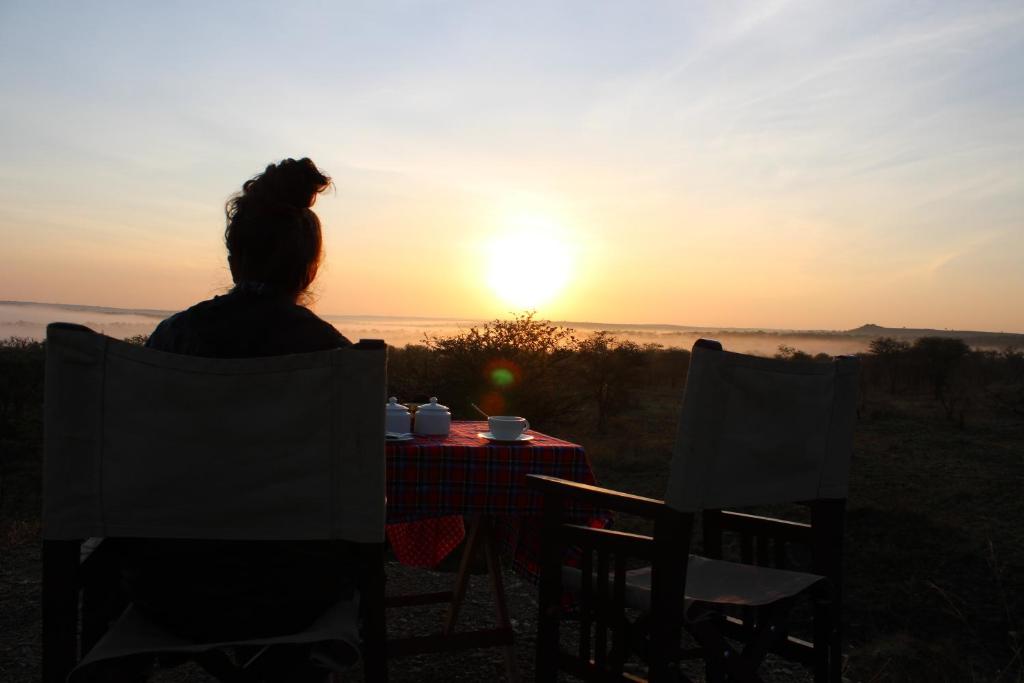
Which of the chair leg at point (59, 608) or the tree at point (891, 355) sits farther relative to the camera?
the tree at point (891, 355)

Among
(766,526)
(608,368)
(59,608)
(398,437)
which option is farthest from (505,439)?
(608,368)

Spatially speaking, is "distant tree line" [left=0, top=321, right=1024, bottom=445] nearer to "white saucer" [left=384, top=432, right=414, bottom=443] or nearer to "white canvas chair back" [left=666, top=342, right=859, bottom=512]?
"white saucer" [left=384, top=432, right=414, bottom=443]

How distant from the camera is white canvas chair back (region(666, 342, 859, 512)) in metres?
1.83

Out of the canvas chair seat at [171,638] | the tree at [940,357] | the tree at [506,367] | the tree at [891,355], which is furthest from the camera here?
the tree at [891,355]

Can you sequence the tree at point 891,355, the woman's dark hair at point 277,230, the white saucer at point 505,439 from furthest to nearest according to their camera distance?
the tree at point 891,355, the white saucer at point 505,439, the woman's dark hair at point 277,230

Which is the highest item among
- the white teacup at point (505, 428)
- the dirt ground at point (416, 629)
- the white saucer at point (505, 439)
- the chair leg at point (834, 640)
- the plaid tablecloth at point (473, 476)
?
the white teacup at point (505, 428)

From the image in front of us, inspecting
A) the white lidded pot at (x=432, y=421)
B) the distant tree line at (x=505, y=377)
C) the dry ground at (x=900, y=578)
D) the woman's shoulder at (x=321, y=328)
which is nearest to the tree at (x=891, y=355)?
the distant tree line at (x=505, y=377)

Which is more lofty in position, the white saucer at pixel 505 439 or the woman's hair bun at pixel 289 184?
the woman's hair bun at pixel 289 184

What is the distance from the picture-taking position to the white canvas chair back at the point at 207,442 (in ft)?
4.85

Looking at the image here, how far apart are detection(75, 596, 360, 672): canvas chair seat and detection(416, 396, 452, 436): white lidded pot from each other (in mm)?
973

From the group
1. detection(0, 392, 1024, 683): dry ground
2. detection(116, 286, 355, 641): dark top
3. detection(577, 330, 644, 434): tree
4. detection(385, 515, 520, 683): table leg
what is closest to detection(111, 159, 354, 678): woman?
detection(116, 286, 355, 641): dark top

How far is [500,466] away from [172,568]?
40.9 inches

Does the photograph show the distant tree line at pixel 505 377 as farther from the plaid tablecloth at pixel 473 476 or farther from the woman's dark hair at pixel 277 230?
the woman's dark hair at pixel 277 230

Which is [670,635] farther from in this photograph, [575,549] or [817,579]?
[575,549]
